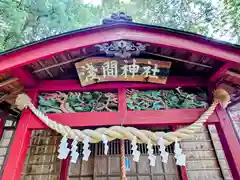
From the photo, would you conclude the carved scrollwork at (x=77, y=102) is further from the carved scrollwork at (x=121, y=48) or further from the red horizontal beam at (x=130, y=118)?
the carved scrollwork at (x=121, y=48)

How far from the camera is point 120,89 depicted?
264 centimetres

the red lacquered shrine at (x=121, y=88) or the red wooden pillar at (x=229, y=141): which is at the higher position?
the red lacquered shrine at (x=121, y=88)

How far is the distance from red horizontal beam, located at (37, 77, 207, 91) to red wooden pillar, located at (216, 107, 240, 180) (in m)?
0.53

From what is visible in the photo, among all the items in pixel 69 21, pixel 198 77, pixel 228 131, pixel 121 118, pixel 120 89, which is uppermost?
pixel 69 21

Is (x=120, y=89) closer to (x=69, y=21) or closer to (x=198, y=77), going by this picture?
(x=198, y=77)

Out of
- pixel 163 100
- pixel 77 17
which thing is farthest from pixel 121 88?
pixel 77 17

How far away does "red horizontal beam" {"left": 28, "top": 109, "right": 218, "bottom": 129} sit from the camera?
2365 millimetres

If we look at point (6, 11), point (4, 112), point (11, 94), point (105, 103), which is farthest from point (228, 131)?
point (6, 11)

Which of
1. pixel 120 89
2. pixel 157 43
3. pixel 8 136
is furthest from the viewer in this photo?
pixel 8 136

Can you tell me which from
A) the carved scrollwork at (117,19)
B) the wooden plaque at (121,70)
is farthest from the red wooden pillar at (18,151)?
the carved scrollwork at (117,19)

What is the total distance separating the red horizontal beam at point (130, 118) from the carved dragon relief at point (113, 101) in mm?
102

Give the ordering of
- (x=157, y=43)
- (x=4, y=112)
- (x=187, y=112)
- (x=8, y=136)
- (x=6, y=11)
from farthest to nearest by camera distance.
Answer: (x=6, y=11) < (x=8, y=136) < (x=4, y=112) < (x=187, y=112) < (x=157, y=43)

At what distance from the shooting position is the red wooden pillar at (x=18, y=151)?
6.87 ft

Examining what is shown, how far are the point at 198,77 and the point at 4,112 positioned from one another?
3381 millimetres
